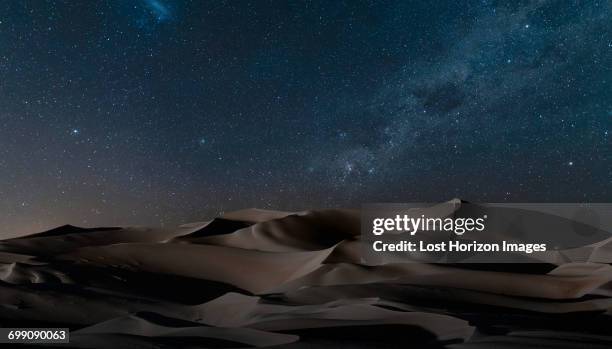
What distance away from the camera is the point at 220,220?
19000 millimetres

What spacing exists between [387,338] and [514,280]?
480cm

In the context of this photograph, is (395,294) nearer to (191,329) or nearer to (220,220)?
(191,329)

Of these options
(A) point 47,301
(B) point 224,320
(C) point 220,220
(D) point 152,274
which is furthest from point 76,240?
(B) point 224,320

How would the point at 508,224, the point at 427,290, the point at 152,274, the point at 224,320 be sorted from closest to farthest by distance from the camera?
the point at 224,320 < the point at 427,290 < the point at 152,274 < the point at 508,224

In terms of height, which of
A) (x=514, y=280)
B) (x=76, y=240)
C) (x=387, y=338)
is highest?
(x=76, y=240)

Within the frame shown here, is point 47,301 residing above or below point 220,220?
below

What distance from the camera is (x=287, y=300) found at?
20.6 ft

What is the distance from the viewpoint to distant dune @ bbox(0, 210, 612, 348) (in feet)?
13.1

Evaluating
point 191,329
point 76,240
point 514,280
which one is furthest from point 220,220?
point 191,329

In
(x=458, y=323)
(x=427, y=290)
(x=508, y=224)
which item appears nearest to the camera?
(x=458, y=323)

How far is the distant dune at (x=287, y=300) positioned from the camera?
157 inches

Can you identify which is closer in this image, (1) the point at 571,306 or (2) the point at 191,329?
(2) the point at 191,329

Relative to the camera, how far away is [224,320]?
5441 millimetres

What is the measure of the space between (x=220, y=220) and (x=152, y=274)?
30.5 ft
